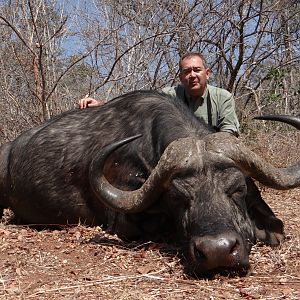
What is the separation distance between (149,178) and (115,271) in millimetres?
751

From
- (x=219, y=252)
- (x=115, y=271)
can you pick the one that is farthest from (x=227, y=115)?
(x=219, y=252)

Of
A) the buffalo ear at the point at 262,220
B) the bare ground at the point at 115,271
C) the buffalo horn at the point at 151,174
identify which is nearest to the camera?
the bare ground at the point at 115,271

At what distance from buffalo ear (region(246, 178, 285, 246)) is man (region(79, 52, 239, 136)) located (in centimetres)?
157

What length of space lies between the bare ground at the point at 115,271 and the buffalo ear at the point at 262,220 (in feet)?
0.37

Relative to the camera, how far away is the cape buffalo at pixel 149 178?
3947 mm

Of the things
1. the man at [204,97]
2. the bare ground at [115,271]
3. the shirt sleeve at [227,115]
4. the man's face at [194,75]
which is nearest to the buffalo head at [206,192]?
the bare ground at [115,271]

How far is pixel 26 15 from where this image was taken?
8508mm

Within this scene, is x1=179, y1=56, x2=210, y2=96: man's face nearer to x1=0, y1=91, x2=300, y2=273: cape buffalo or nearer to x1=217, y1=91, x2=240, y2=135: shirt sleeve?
x1=217, y1=91, x2=240, y2=135: shirt sleeve

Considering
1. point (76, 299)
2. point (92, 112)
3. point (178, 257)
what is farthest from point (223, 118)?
point (76, 299)

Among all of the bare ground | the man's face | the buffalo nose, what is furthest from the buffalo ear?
the man's face

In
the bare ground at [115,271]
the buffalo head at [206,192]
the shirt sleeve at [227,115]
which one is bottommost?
the bare ground at [115,271]

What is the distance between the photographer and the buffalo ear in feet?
15.1

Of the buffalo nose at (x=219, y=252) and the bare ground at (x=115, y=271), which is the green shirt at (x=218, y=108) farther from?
the buffalo nose at (x=219, y=252)

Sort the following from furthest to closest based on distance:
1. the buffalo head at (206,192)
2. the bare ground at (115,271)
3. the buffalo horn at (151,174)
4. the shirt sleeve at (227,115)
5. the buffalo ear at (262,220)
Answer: the shirt sleeve at (227,115)
the buffalo ear at (262,220)
the buffalo horn at (151,174)
the buffalo head at (206,192)
the bare ground at (115,271)
